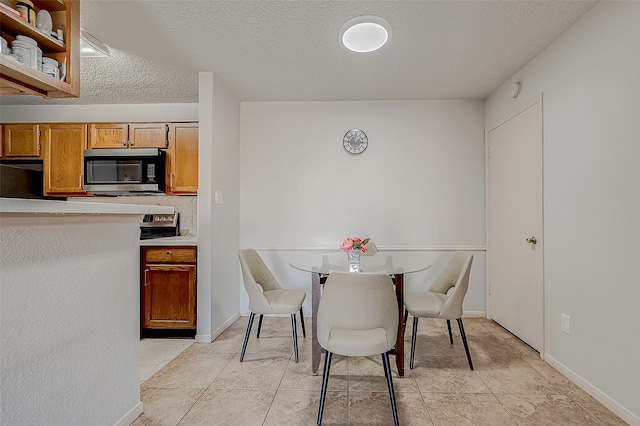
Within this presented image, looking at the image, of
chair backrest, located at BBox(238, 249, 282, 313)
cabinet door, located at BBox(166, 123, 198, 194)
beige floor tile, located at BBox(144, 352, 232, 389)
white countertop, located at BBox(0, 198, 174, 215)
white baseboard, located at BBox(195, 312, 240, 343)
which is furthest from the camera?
cabinet door, located at BBox(166, 123, 198, 194)

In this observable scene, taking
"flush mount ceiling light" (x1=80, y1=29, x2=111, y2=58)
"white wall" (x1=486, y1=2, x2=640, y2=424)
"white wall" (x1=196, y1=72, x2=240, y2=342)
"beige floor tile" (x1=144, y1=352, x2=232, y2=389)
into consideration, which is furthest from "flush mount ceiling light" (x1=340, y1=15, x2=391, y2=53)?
"beige floor tile" (x1=144, y1=352, x2=232, y2=389)

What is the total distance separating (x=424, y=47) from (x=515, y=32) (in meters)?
0.62

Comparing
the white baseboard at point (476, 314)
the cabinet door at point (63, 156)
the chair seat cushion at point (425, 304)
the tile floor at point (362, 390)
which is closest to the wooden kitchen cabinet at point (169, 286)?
the tile floor at point (362, 390)

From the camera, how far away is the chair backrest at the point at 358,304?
63.7 inches

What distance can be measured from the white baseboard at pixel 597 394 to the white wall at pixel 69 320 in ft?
8.80

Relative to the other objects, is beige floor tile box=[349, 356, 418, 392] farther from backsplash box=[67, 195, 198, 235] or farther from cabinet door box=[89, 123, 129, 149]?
cabinet door box=[89, 123, 129, 149]

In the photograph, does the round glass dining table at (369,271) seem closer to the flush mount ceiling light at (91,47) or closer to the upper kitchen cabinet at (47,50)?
the upper kitchen cabinet at (47,50)

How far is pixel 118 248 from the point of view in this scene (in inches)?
62.9

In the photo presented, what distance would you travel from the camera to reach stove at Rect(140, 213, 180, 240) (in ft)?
12.3

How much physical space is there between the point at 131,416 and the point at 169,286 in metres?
1.35

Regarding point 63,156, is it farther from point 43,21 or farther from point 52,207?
point 52,207

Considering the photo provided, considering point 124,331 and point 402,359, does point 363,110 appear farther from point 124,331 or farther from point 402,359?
point 124,331

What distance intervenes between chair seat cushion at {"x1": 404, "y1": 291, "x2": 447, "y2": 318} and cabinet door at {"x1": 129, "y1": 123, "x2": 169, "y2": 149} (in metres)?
3.09

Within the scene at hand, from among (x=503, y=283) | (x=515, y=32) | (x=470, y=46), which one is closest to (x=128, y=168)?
(x=470, y=46)
